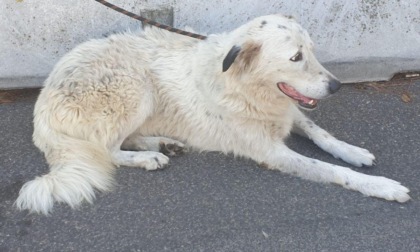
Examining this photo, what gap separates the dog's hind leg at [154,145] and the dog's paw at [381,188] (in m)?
1.35

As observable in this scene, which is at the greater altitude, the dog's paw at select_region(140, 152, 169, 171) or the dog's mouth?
the dog's mouth

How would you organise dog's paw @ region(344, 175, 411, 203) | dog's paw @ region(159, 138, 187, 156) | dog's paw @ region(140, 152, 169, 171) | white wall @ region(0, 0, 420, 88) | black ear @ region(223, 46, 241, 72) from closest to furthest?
black ear @ region(223, 46, 241, 72)
dog's paw @ region(344, 175, 411, 203)
dog's paw @ region(140, 152, 169, 171)
dog's paw @ region(159, 138, 187, 156)
white wall @ region(0, 0, 420, 88)

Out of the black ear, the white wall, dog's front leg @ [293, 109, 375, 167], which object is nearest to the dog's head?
the black ear

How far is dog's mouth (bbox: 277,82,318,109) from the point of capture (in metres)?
3.71

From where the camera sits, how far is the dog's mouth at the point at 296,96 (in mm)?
3712

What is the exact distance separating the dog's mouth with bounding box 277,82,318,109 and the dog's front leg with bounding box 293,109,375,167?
1.85ft

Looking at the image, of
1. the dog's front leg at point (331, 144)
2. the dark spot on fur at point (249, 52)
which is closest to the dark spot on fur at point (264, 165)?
the dog's front leg at point (331, 144)

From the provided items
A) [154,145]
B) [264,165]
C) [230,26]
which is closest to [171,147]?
[154,145]

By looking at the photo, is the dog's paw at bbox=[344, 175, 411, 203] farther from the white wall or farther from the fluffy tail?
the fluffy tail

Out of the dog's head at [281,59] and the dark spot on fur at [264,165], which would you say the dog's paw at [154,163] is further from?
the dog's head at [281,59]

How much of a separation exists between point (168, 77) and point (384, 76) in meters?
2.31

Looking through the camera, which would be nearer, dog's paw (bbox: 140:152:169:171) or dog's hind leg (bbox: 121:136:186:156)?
dog's paw (bbox: 140:152:169:171)

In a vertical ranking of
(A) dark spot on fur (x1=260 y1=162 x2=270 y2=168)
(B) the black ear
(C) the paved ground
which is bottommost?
(C) the paved ground

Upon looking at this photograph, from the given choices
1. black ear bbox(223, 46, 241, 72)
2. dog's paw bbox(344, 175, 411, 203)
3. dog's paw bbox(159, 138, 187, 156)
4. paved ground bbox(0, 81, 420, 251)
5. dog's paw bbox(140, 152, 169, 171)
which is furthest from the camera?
dog's paw bbox(159, 138, 187, 156)
